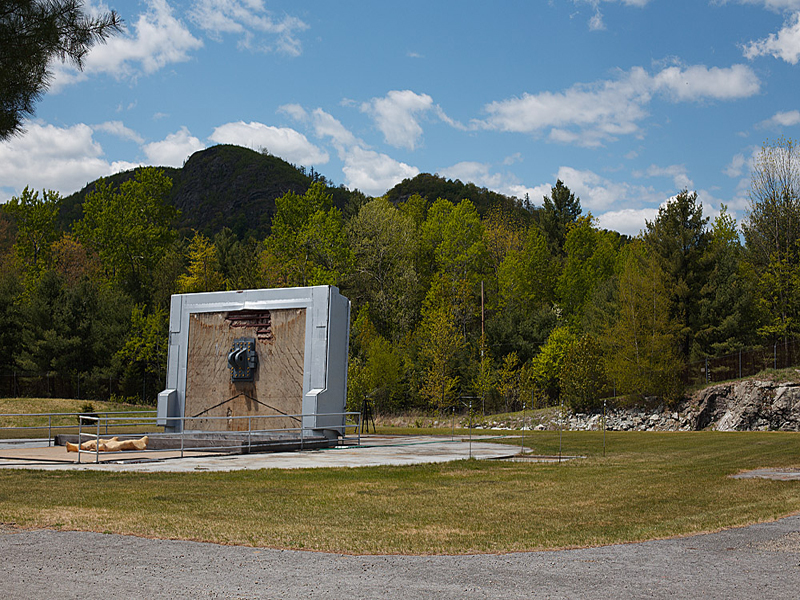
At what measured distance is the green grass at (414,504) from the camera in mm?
8250

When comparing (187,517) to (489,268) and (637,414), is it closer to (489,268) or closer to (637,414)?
(637,414)

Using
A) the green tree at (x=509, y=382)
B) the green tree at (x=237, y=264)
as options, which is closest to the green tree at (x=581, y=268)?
the green tree at (x=509, y=382)

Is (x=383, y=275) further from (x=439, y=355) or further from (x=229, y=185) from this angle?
(x=229, y=185)

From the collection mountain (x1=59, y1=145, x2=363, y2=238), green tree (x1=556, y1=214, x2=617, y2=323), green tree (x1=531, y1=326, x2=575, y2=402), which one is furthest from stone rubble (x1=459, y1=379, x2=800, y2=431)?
mountain (x1=59, y1=145, x2=363, y2=238)

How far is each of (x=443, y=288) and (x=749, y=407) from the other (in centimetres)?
2257

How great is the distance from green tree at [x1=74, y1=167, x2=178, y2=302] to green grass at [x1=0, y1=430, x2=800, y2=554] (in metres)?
52.2

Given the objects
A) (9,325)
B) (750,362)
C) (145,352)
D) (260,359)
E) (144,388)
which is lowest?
(144,388)

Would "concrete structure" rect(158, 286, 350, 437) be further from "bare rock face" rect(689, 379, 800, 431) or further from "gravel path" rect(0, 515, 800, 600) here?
"bare rock face" rect(689, 379, 800, 431)

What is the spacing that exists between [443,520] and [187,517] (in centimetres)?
328

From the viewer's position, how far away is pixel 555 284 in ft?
206

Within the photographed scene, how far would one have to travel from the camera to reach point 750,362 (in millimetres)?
44094

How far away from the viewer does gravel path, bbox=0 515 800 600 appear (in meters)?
5.71

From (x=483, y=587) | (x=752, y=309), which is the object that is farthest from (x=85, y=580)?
(x=752, y=309)

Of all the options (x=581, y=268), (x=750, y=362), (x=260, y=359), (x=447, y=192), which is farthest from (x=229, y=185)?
(x=260, y=359)
